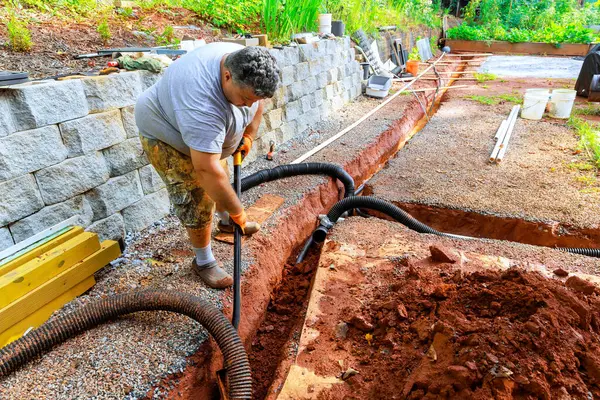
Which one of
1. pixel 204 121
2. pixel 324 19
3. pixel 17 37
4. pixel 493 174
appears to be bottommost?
pixel 493 174

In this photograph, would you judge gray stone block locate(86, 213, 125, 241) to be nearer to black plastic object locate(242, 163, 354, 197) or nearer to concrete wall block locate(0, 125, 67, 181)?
concrete wall block locate(0, 125, 67, 181)

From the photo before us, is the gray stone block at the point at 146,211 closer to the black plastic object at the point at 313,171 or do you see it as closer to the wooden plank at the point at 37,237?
the wooden plank at the point at 37,237

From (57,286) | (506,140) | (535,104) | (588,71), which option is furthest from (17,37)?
(588,71)

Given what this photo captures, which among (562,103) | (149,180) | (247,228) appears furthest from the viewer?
(562,103)

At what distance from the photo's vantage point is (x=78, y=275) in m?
2.37

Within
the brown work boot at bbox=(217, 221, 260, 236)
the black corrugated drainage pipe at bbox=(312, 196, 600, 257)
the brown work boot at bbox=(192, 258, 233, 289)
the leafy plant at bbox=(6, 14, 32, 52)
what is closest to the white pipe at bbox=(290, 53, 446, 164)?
the black corrugated drainage pipe at bbox=(312, 196, 600, 257)

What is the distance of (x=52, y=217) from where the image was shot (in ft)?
8.11

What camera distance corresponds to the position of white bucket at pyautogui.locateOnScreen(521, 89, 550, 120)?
19.9ft

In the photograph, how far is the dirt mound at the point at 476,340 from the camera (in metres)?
1.60

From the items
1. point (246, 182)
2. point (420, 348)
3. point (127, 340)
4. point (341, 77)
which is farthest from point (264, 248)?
point (341, 77)

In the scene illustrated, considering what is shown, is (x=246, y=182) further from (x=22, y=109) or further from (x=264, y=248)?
(x=22, y=109)

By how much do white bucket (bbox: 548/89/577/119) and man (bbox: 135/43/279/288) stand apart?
5890 millimetres

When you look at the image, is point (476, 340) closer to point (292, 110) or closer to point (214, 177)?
point (214, 177)

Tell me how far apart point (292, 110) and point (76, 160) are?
3.18 metres
